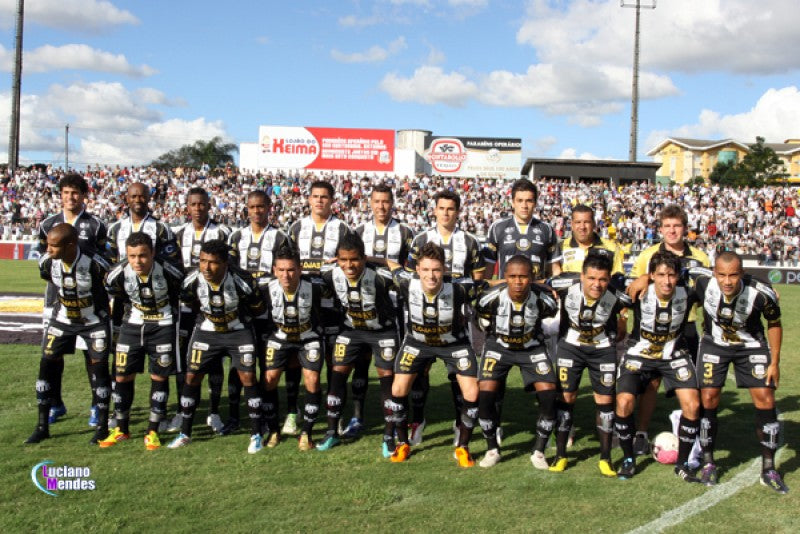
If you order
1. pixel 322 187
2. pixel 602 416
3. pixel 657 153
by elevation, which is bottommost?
pixel 602 416

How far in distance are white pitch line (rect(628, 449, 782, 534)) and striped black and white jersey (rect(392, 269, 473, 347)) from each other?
7.15 ft

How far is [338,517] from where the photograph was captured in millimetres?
4523

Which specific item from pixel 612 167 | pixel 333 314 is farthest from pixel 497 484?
pixel 612 167

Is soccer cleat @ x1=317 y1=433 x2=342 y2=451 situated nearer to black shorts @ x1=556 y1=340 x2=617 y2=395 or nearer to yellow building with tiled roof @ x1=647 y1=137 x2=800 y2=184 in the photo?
black shorts @ x1=556 y1=340 x2=617 y2=395

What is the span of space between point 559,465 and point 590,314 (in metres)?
1.31

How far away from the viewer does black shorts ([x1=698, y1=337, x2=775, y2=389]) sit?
543 centimetres

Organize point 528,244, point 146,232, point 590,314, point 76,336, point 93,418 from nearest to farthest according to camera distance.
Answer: point 590,314 → point 76,336 → point 93,418 → point 528,244 → point 146,232

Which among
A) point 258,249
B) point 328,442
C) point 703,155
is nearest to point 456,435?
point 328,442

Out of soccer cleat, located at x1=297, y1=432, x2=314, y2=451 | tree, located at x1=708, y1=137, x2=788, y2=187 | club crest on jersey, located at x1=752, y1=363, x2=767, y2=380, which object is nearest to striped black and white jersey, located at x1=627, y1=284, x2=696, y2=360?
club crest on jersey, located at x1=752, y1=363, x2=767, y2=380

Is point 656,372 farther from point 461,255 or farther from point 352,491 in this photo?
point 352,491

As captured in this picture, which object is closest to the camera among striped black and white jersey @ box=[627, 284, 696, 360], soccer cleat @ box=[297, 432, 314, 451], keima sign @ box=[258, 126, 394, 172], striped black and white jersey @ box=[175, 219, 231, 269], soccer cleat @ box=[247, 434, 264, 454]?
striped black and white jersey @ box=[627, 284, 696, 360]

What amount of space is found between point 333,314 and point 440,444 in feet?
5.36

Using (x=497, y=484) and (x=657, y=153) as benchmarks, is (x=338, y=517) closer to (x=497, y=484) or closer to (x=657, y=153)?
(x=497, y=484)

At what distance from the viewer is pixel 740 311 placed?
17.9 ft
